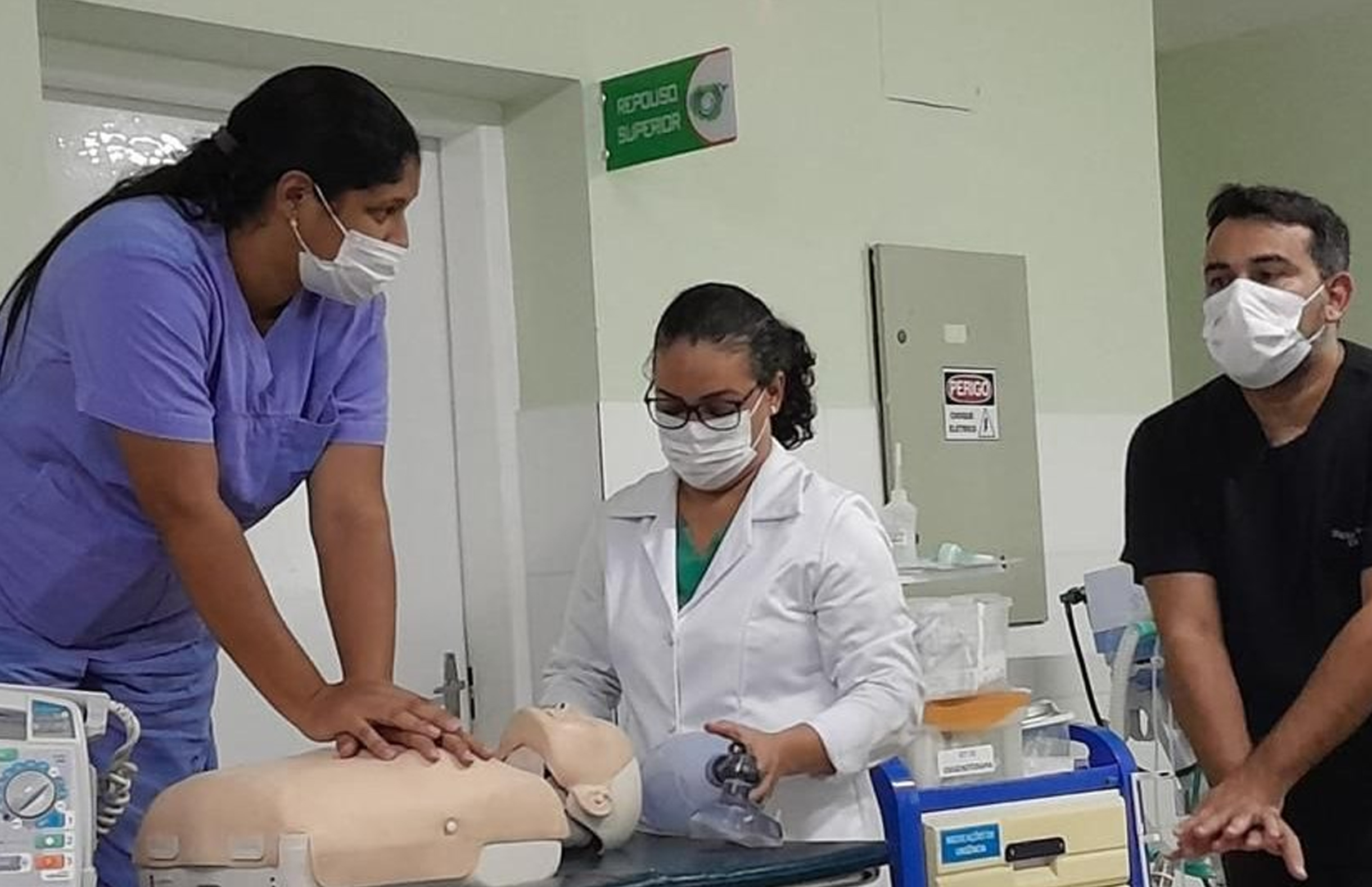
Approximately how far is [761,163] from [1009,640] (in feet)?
3.63

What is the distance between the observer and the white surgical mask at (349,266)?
193cm

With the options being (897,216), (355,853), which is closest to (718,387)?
(355,853)

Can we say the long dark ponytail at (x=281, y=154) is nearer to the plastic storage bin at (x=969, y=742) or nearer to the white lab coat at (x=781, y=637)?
the white lab coat at (x=781, y=637)

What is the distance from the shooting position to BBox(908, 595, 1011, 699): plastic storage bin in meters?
2.61

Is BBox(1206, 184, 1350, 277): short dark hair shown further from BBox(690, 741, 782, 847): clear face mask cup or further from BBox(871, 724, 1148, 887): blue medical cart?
BBox(690, 741, 782, 847): clear face mask cup

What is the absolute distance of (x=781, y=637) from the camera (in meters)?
2.36

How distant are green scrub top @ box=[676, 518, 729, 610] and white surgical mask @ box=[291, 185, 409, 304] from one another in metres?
0.62

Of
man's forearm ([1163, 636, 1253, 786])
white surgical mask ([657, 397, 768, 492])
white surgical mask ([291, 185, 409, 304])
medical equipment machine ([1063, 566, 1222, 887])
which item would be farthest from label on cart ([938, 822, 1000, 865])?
white surgical mask ([291, 185, 409, 304])

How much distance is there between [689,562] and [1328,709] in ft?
2.51

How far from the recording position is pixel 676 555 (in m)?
2.46

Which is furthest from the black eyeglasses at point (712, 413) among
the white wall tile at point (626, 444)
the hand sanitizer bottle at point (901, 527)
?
the hand sanitizer bottle at point (901, 527)

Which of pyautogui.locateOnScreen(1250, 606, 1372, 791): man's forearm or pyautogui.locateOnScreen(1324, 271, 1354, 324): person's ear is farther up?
pyautogui.locateOnScreen(1324, 271, 1354, 324): person's ear

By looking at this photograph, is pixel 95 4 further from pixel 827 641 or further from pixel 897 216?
pixel 897 216

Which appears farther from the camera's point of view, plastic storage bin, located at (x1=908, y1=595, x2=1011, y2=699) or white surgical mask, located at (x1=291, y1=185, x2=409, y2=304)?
plastic storage bin, located at (x1=908, y1=595, x2=1011, y2=699)
